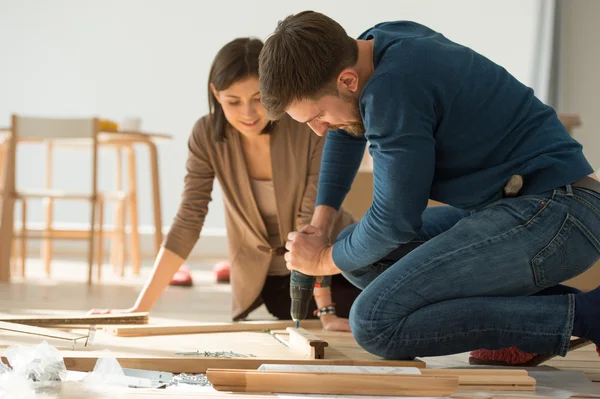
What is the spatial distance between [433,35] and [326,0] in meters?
4.84

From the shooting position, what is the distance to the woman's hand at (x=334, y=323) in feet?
7.61

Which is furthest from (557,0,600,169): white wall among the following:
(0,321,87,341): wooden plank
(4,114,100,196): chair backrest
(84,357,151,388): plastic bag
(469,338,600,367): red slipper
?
(84,357,151,388): plastic bag

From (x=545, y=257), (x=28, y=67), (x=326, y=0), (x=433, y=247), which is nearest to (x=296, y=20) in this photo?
(x=433, y=247)

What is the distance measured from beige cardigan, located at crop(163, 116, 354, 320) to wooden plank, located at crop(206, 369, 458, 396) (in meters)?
0.95

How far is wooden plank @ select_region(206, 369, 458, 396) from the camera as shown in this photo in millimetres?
1498

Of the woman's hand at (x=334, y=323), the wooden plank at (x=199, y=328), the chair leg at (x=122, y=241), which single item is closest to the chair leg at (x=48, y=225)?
the chair leg at (x=122, y=241)

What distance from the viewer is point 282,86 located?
1.60m

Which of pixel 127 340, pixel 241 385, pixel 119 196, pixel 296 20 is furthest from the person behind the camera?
pixel 119 196

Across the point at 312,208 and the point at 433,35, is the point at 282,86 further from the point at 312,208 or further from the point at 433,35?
the point at 312,208

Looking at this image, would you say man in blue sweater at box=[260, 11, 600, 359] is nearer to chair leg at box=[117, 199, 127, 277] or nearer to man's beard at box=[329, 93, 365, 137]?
man's beard at box=[329, 93, 365, 137]

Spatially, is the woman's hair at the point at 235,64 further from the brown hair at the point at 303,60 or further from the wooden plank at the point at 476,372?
the wooden plank at the point at 476,372

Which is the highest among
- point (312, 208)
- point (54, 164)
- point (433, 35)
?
point (433, 35)

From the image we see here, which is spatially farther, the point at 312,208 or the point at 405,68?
the point at 312,208

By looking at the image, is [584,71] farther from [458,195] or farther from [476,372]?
[476,372]
